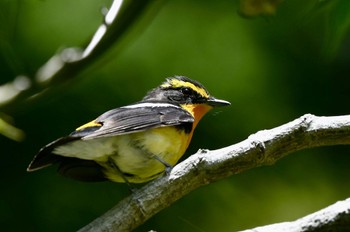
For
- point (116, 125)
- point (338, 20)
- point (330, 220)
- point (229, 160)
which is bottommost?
point (330, 220)

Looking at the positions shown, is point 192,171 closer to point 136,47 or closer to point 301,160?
point 136,47

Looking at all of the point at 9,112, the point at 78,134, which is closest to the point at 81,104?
the point at 78,134

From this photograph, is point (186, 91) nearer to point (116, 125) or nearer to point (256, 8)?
point (116, 125)

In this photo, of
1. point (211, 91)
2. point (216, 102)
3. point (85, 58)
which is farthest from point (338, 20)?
point (211, 91)

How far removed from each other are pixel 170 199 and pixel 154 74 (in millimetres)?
2654

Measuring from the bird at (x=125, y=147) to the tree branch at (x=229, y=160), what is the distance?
64 cm

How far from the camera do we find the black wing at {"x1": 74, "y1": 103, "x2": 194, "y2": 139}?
3307 millimetres

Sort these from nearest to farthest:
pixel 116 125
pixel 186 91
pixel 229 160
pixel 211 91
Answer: pixel 229 160
pixel 116 125
pixel 186 91
pixel 211 91

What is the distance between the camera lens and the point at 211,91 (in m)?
5.20

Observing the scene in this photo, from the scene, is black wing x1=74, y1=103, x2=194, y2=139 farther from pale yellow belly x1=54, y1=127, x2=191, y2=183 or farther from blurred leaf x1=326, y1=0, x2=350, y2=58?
blurred leaf x1=326, y1=0, x2=350, y2=58

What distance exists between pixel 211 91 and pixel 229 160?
261 centimetres

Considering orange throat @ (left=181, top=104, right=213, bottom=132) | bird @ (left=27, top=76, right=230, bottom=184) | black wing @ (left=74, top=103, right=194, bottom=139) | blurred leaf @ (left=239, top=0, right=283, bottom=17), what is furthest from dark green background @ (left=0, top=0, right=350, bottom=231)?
blurred leaf @ (left=239, top=0, right=283, bottom=17)

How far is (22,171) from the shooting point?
16.3ft

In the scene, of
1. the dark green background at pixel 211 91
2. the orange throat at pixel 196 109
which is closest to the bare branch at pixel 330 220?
the orange throat at pixel 196 109
